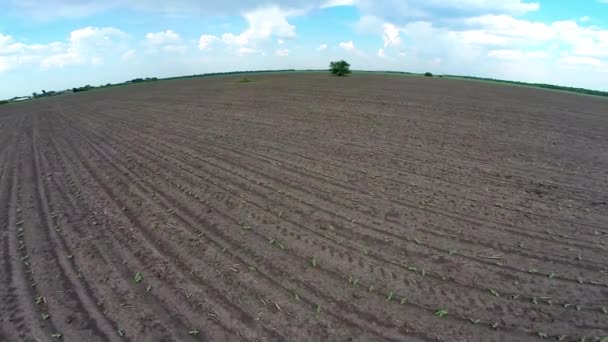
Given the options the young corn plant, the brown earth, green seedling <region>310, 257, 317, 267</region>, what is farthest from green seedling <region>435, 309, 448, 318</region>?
the young corn plant

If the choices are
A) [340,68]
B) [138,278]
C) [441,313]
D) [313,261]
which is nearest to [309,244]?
[313,261]

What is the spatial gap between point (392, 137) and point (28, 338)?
43.3 feet

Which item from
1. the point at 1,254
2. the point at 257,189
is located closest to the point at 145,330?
the point at 1,254

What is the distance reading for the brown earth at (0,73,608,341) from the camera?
430cm

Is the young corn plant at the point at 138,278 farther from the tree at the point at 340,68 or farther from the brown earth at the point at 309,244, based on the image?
the tree at the point at 340,68

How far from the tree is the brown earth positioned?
214ft

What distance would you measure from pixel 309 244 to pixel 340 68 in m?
73.0

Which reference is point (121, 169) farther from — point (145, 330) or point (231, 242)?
point (145, 330)

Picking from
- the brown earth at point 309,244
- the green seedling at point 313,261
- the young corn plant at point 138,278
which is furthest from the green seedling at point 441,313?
the young corn plant at point 138,278

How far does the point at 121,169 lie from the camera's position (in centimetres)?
1092

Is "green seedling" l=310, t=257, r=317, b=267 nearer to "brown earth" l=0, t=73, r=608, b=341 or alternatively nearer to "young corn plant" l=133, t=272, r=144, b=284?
"brown earth" l=0, t=73, r=608, b=341

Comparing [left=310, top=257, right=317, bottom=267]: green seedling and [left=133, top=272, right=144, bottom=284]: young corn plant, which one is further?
[left=310, top=257, right=317, bottom=267]: green seedling

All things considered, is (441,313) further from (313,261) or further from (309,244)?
(309,244)

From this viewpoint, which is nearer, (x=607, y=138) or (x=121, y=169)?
(x=121, y=169)
